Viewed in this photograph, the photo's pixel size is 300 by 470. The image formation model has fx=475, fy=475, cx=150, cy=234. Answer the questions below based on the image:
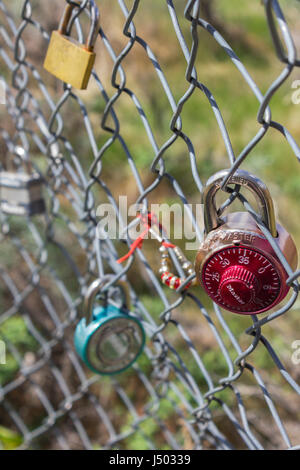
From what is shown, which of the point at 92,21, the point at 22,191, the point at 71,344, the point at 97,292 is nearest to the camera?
the point at 92,21

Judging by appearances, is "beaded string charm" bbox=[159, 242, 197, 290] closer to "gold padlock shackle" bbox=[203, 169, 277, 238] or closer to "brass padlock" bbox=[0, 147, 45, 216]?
"gold padlock shackle" bbox=[203, 169, 277, 238]

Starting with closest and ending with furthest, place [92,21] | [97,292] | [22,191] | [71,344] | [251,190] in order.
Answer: [251,190] < [92,21] < [97,292] < [22,191] < [71,344]

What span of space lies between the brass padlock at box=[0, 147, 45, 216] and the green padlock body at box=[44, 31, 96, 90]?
1.27 ft

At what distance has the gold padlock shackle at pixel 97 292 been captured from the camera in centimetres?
79

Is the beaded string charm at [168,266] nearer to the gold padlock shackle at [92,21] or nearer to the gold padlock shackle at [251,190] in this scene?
the gold padlock shackle at [251,190]

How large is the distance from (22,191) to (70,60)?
46cm

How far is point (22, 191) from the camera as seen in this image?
43.5 inches

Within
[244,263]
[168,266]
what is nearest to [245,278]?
[244,263]

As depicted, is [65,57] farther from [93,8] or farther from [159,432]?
[159,432]

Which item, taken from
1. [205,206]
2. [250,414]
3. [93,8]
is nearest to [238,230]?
[205,206]

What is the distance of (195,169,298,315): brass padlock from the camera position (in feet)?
1.63

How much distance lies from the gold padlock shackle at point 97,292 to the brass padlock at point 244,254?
28 cm

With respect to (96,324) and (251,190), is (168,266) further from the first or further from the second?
(251,190)

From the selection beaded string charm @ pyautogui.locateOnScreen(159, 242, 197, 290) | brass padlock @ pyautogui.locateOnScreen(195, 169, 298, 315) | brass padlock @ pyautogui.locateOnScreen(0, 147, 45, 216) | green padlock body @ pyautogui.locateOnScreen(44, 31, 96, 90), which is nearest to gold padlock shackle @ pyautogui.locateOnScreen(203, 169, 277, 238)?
brass padlock @ pyautogui.locateOnScreen(195, 169, 298, 315)
